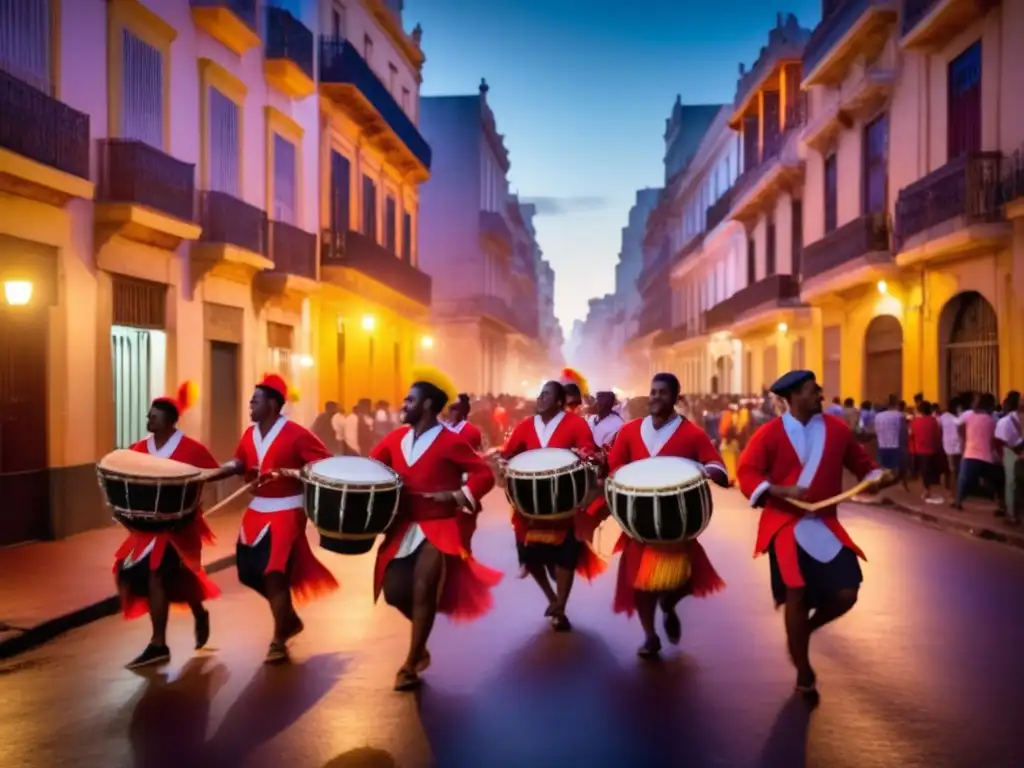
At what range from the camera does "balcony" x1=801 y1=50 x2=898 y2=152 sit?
2262 centimetres

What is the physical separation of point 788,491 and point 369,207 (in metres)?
23.0

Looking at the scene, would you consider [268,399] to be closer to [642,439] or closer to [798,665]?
[642,439]

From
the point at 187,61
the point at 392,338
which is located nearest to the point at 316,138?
the point at 187,61

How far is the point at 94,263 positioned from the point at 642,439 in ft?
29.8

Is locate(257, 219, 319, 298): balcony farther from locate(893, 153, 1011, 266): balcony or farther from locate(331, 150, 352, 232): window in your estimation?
locate(893, 153, 1011, 266): balcony

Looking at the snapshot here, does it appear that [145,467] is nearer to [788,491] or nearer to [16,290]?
[788,491]

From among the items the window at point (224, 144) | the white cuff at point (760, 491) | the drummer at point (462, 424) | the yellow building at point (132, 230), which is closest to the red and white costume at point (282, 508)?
the white cuff at point (760, 491)

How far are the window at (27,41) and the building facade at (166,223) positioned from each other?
0.02 meters

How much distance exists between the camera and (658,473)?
6418mm

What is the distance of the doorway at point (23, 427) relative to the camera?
12.1 m

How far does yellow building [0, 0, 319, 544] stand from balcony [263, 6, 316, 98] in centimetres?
3

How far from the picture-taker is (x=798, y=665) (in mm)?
5977

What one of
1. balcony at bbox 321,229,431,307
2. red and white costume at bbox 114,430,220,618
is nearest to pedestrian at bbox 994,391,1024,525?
red and white costume at bbox 114,430,220,618

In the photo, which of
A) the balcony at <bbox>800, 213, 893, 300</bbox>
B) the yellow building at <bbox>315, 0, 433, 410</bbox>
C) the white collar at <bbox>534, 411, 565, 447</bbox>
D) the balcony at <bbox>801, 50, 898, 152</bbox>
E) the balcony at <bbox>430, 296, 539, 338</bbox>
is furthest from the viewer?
the balcony at <bbox>430, 296, 539, 338</bbox>
